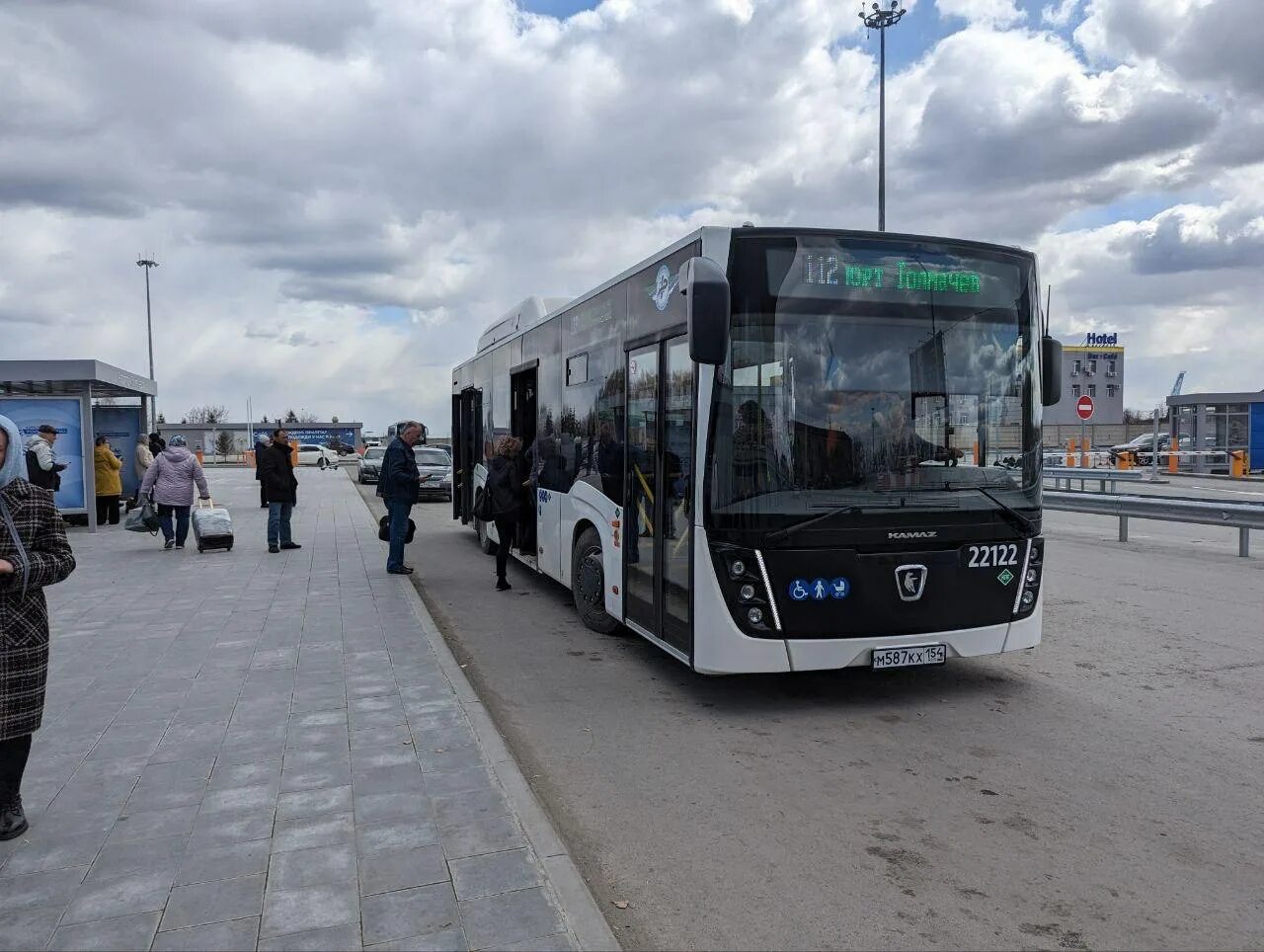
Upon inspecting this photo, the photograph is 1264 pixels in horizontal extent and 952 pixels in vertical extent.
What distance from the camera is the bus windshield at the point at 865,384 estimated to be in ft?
18.6

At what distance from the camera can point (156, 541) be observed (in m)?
15.3

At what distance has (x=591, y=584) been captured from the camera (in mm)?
8242

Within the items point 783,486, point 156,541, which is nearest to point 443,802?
point 783,486

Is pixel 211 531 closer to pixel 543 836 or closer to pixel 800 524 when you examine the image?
pixel 800 524

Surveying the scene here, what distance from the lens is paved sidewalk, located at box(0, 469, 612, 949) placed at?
3277 mm

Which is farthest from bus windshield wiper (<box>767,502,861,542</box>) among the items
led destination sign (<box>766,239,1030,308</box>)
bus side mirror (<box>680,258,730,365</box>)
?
led destination sign (<box>766,239,1030,308</box>)

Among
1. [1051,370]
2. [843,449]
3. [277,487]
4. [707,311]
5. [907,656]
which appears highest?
[707,311]

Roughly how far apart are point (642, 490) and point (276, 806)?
3430 millimetres

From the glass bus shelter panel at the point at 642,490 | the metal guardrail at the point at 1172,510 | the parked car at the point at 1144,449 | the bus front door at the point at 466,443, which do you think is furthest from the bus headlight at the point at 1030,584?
the parked car at the point at 1144,449

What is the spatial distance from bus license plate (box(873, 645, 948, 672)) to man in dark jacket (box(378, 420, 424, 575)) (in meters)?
6.96

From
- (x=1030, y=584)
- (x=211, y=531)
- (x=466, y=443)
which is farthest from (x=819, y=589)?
(x=211, y=531)

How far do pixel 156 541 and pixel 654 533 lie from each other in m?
11.9

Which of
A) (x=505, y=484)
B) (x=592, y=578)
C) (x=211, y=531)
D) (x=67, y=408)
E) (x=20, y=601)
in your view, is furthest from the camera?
(x=67, y=408)

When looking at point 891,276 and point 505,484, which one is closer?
point 891,276
